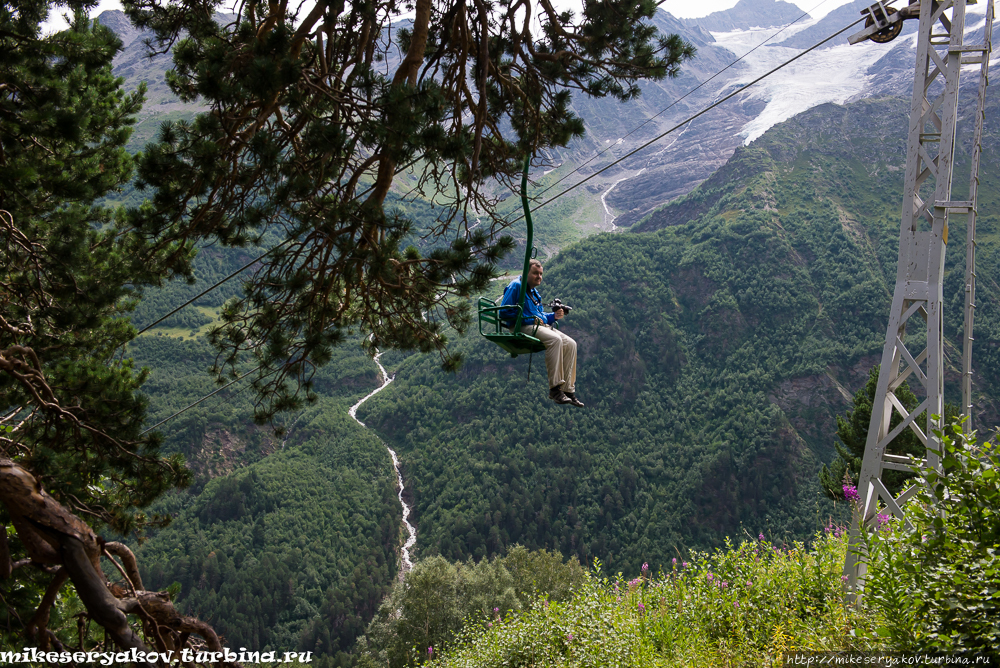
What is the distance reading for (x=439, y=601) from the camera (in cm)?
2536

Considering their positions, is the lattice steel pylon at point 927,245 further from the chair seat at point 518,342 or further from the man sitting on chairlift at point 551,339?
the chair seat at point 518,342

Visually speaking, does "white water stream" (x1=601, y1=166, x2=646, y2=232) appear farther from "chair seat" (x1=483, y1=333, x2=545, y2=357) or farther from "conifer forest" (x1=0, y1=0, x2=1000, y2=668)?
"chair seat" (x1=483, y1=333, x2=545, y2=357)

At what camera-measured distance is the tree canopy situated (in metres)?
3.98

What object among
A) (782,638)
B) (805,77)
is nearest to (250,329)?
(782,638)

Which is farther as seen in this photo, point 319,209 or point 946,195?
point 946,195

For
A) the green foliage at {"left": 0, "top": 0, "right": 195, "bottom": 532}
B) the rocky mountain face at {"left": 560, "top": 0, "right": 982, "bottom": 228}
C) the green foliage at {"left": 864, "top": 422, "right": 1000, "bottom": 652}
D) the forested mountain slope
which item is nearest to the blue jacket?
the green foliage at {"left": 0, "top": 0, "right": 195, "bottom": 532}

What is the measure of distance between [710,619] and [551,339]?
280 centimetres

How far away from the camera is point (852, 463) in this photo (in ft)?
45.9

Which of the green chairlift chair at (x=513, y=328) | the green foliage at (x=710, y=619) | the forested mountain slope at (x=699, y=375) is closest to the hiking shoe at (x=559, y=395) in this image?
the green chairlift chair at (x=513, y=328)

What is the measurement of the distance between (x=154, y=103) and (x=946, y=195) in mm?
178612

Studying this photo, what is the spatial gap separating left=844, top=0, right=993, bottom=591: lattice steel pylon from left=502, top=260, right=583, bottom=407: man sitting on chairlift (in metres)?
2.52

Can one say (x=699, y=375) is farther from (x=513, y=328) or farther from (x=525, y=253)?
(x=525, y=253)

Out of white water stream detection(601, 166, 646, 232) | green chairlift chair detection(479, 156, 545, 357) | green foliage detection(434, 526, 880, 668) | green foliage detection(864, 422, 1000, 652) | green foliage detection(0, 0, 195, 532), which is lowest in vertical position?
white water stream detection(601, 166, 646, 232)

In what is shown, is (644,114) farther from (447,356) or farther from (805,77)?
(447,356)
